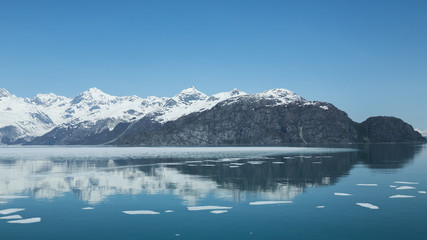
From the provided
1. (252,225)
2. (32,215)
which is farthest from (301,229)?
(32,215)

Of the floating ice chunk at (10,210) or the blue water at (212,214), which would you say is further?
the floating ice chunk at (10,210)

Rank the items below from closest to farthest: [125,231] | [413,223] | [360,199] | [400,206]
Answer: [125,231], [413,223], [400,206], [360,199]

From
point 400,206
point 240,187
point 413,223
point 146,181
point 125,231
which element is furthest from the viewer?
point 146,181

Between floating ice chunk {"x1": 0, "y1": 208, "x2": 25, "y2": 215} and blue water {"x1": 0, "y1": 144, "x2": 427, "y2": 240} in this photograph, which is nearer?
blue water {"x1": 0, "y1": 144, "x2": 427, "y2": 240}

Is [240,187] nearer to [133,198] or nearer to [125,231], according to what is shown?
[133,198]

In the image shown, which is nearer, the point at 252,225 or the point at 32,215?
the point at 252,225

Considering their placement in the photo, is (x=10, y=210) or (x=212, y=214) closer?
(x=212, y=214)

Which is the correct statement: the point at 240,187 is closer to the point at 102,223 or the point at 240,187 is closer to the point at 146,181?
the point at 146,181

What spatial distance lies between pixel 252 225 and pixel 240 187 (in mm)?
18879

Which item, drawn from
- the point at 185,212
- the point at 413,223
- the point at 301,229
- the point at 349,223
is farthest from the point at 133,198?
the point at 413,223

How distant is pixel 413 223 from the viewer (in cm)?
2731

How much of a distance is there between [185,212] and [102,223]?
23.3 feet

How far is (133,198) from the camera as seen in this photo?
38.6 meters

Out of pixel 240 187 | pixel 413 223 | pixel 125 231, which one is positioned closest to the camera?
pixel 125 231
